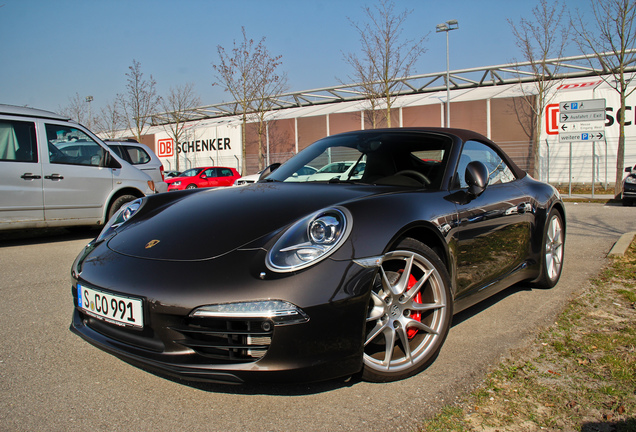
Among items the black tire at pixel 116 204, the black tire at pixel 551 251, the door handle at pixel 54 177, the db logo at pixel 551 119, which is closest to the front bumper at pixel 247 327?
→ the black tire at pixel 551 251

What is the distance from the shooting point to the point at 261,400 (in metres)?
2.34

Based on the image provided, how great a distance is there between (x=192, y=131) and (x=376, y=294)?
36025 millimetres

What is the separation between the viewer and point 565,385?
248cm

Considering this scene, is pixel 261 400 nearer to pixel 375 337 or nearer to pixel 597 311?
pixel 375 337

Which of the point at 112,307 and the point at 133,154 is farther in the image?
the point at 133,154

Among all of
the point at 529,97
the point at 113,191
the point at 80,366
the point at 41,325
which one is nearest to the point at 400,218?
the point at 80,366

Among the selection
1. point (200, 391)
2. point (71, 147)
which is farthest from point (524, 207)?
point (71, 147)

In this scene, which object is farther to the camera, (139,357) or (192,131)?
(192,131)

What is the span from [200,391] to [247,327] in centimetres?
55

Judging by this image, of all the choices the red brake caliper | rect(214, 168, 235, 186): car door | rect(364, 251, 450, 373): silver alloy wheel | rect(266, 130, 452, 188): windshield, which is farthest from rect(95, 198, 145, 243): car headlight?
rect(214, 168, 235, 186): car door

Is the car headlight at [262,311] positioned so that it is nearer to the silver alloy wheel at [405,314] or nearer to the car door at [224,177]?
the silver alloy wheel at [405,314]

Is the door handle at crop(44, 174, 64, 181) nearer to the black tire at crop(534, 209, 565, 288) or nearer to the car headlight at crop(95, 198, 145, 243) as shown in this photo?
the car headlight at crop(95, 198, 145, 243)

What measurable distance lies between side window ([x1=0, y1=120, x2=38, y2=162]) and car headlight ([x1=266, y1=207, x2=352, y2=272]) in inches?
240

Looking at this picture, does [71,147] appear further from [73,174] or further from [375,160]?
[375,160]
